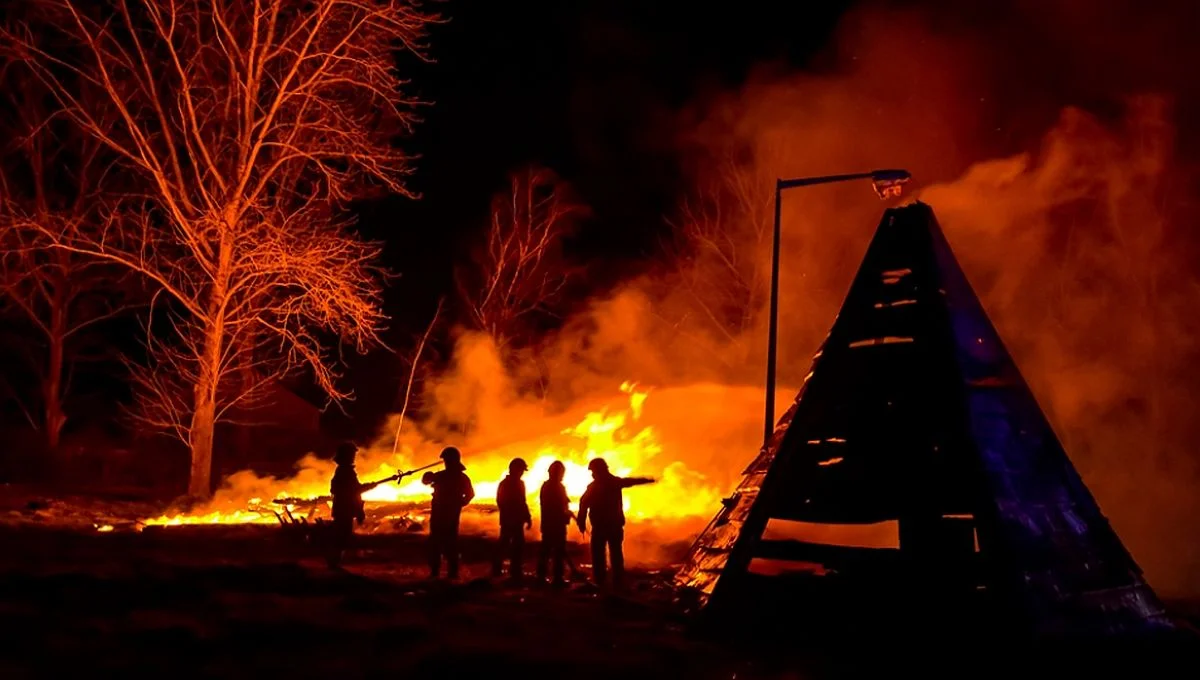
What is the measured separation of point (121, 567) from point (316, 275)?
960 centimetres

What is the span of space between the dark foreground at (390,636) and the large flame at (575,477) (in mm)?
6227

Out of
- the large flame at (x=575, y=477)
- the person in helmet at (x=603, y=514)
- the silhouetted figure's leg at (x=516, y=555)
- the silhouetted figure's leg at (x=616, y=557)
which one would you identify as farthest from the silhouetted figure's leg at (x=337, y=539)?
the large flame at (x=575, y=477)

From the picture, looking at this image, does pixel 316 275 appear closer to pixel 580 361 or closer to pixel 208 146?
pixel 208 146

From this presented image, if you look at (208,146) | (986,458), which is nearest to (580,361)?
(208,146)

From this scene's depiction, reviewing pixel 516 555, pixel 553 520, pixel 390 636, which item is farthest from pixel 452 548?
pixel 390 636

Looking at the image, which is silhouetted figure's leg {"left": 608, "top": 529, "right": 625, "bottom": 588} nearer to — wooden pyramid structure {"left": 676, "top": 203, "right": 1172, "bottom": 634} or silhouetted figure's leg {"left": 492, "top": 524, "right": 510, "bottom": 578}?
silhouetted figure's leg {"left": 492, "top": 524, "right": 510, "bottom": 578}

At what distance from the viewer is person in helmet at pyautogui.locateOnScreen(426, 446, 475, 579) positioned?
12.2 m

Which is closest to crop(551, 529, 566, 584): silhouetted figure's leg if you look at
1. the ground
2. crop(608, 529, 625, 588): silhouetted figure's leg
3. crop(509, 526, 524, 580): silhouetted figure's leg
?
the ground

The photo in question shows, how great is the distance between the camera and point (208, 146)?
22094mm

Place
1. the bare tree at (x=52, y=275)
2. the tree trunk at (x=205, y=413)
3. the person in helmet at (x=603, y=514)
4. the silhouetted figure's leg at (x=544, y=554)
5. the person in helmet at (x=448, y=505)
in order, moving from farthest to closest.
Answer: the bare tree at (x=52, y=275) → the tree trunk at (x=205, y=413) → the person in helmet at (x=448, y=505) → the silhouetted figure's leg at (x=544, y=554) → the person in helmet at (x=603, y=514)

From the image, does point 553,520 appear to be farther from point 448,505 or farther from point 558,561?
point 448,505

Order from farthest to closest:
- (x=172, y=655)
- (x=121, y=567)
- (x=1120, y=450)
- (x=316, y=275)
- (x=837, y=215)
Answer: (x=837, y=215) < (x=316, y=275) < (x=1120, y=450) < (x=121, y=567) < (x=172, y=655)

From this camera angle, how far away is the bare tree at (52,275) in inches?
1101

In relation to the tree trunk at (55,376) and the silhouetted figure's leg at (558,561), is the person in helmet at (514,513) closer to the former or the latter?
the silhouetted figure's leg at (558,561)
